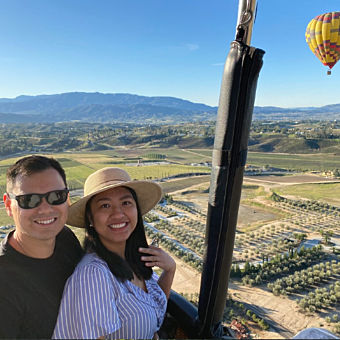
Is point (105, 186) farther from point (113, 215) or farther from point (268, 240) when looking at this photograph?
point (268, 240)

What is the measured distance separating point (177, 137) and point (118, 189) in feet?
252

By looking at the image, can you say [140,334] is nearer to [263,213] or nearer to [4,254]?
[4,254]

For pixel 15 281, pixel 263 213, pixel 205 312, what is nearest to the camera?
pixel 15 281

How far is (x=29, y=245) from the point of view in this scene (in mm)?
1428

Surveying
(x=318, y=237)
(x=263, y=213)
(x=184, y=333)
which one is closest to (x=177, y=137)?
(x=263, y=213)

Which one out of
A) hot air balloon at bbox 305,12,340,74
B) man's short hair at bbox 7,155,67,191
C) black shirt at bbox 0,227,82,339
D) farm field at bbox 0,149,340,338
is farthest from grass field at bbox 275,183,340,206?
man's short hair at bbox 7,155,67,191

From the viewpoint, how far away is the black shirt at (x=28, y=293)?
126 cm

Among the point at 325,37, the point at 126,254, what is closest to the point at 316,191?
the point at 325,37

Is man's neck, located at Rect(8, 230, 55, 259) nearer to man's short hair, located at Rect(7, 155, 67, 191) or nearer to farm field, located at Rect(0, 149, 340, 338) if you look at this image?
man's short hair, located at Rect(7, 155, 67, 191)

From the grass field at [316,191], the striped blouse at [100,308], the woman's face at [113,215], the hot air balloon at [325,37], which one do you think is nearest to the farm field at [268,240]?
the grass field at [316,191]

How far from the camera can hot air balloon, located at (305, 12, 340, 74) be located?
1291cm

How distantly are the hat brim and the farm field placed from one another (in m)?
4.99

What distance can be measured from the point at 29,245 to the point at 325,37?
15.4 metres

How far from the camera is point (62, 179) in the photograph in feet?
4.94
